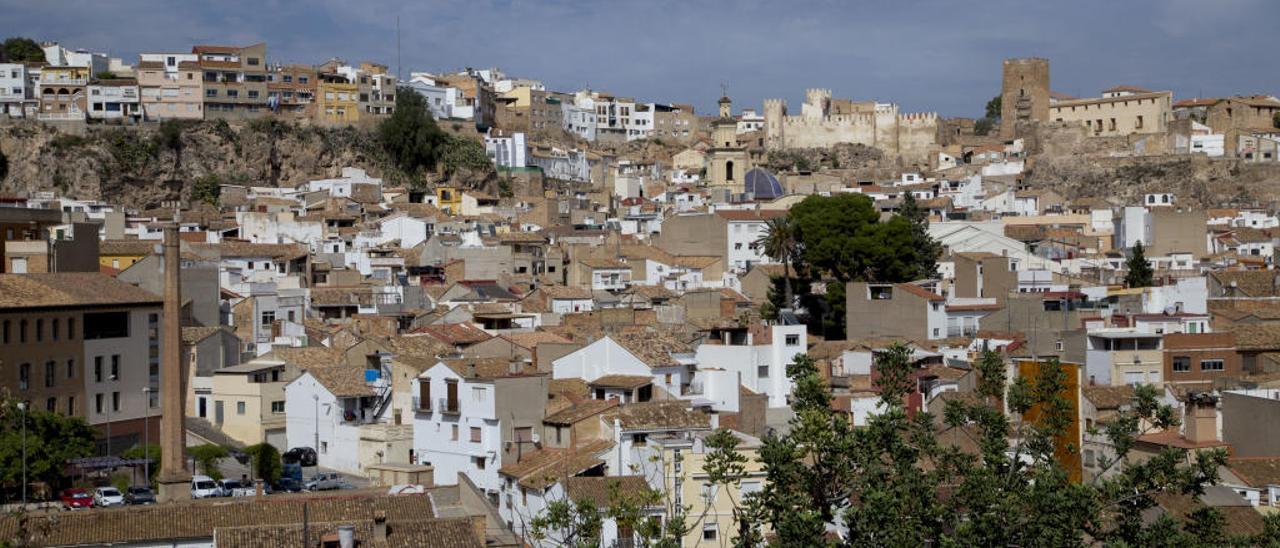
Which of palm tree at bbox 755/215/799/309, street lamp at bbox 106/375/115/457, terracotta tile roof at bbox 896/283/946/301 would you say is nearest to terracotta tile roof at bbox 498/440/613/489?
street lamp at bbox 106/375/115/457

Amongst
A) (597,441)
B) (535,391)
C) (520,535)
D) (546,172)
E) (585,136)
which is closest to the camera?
(520,535)

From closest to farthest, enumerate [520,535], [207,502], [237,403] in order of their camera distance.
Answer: [207,502]
[520,535]
[237,403]

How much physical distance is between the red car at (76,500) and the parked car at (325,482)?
13.1 feet

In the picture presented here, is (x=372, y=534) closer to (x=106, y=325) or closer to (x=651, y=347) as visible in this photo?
(x=651, y=347)

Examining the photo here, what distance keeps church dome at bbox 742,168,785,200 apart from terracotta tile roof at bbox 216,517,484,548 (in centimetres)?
6314

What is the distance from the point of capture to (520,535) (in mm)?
25484

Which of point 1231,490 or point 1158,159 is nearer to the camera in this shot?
point 1231,490

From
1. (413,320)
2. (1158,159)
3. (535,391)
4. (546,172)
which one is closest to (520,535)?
(535,391)

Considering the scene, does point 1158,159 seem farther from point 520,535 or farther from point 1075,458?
point 520,535

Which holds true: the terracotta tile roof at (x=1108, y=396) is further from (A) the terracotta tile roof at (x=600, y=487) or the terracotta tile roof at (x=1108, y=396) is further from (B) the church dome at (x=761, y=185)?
(B) the church dome at (x=761, y=185)

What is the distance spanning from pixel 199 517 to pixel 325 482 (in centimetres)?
846

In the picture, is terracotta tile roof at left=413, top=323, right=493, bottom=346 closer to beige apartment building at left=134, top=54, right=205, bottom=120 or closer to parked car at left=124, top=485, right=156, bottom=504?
parked car at left=124, top=485, right=156, bottom=504

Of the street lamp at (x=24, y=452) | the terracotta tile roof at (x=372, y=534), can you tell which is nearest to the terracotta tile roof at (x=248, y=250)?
the street lamp at (x=24, y=452)

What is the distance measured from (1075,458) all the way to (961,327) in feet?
55.3
